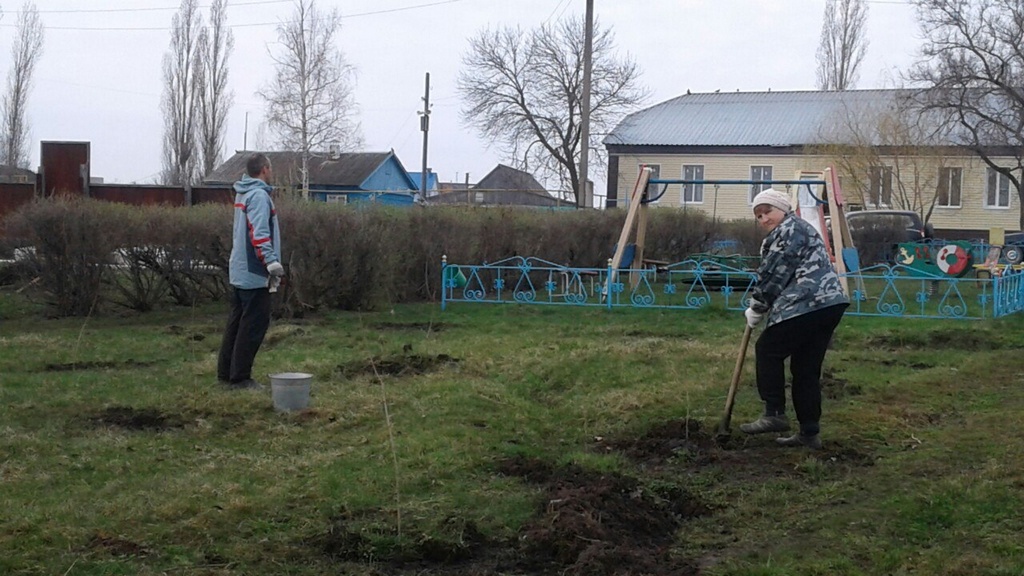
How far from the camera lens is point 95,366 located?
890 centimetres

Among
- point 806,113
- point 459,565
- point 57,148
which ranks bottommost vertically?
point 459,565

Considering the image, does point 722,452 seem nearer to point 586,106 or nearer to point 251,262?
point 251,262

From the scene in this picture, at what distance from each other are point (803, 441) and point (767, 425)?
0.28 m

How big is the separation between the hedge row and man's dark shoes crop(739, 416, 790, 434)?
718 centimetres

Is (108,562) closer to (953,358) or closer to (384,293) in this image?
(953,358)

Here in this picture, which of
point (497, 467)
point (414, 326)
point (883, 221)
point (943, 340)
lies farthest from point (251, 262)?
point (883, 221)

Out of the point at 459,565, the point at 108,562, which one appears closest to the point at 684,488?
the point at 459,565

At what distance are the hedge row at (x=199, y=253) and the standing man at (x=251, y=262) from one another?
4078 mm

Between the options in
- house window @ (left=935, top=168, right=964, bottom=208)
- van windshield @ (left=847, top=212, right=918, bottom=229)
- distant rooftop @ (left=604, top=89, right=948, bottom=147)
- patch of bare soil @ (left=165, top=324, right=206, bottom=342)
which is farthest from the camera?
distant rooftop @ (left=604, top=89, right=948, bottom=147)

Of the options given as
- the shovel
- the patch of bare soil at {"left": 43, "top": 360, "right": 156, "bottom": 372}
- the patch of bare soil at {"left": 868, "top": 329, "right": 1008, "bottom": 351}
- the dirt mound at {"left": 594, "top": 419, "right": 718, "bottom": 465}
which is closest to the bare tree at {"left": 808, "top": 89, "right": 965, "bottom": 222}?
the patch of bare soil at {"left": 868, "top": 329, "right": 1008, "bottom": 351}

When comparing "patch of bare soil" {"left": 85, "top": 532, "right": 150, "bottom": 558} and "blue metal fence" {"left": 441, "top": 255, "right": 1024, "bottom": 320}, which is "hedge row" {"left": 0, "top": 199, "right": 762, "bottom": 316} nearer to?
"blue metal fence" {"left": 441, "top": 255, "right": 1024, "bottom": 320}

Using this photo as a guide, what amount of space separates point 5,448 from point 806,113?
1623 inches

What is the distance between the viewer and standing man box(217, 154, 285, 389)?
7539 millimetres

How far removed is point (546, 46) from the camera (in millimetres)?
41031
